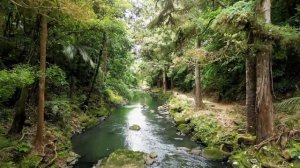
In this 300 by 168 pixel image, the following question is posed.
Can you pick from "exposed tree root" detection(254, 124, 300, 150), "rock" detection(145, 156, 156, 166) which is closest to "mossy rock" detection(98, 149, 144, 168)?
"rock" detection(145, 156, 156, 166)

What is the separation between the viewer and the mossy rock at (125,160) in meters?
10.4

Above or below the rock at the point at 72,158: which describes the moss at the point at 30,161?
above

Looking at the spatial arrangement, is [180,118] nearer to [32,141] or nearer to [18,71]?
[32,141]

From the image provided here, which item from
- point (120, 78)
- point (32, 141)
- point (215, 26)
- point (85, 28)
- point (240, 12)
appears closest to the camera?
point (240, 12)

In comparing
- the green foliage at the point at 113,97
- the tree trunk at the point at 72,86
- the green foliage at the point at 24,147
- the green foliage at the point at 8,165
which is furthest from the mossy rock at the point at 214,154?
the green foliage at the point at 113,97

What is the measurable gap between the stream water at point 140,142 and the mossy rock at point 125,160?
2.31ft

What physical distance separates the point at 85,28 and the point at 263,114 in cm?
818

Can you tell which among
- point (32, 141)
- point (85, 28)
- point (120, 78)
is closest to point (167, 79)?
point (120, 78)

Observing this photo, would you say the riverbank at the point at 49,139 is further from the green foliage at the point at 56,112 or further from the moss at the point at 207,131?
the moss at the point at 207,131

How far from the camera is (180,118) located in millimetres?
18516

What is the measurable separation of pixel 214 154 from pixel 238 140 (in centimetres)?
106

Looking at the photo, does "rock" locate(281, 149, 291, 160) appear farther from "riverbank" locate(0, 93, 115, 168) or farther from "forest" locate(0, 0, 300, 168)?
"riverbank" locate(0, 93, 115, 168)

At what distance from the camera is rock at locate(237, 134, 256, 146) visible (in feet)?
34.7

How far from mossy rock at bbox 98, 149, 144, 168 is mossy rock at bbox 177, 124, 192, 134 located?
502cm
